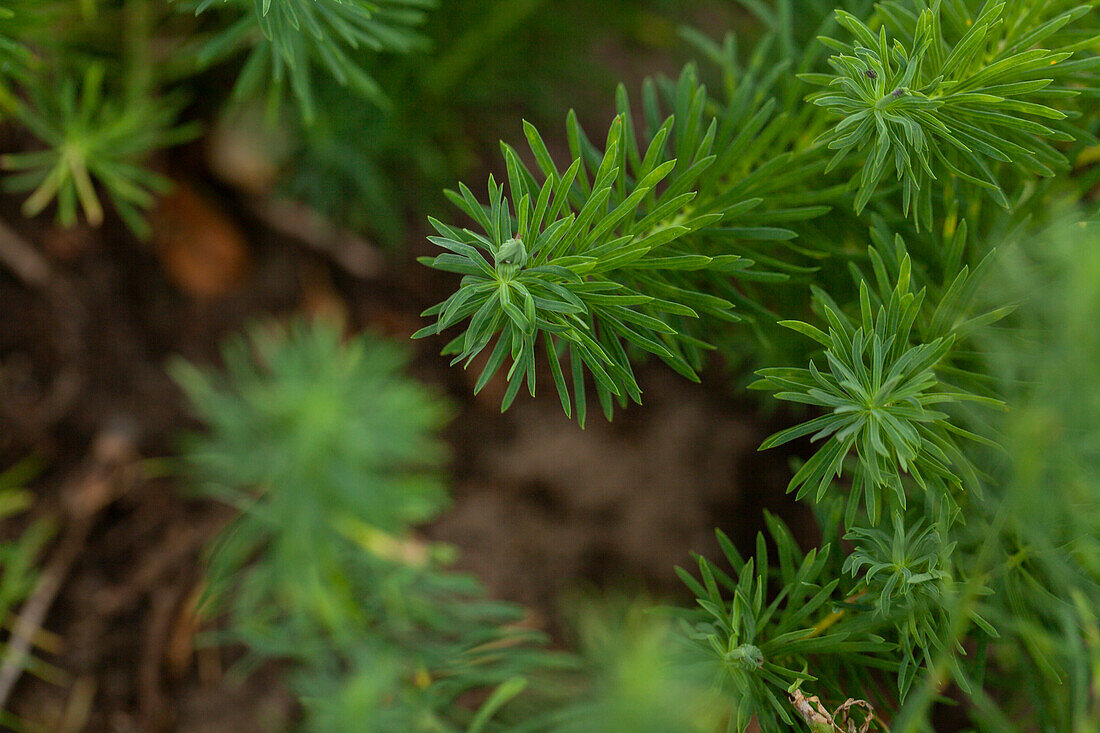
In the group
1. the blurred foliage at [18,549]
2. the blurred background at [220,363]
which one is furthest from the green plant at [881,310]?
the blurred foliage at [18,549]

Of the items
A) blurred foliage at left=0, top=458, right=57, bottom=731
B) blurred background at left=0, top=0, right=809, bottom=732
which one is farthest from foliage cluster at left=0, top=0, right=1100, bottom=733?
blurred foliage at left=0, top=458, right=57, bottom=731

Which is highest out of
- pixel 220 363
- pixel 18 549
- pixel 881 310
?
pixel 220 363

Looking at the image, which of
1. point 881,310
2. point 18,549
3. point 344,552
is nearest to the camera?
point 881,310

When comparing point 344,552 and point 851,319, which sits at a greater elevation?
point 851,319

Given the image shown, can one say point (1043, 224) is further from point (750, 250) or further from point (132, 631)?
point (132, 631)

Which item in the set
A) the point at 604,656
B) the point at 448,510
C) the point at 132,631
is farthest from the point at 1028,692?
the point at 132,631

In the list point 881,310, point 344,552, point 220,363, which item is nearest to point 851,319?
point 881,310

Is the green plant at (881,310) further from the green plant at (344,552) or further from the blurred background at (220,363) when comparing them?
the blurred background at (220,363)

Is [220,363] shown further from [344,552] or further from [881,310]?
[881,310]

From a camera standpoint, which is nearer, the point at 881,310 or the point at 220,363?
the point at 881,310

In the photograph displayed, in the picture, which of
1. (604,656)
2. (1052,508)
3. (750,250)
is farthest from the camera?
(604,656)

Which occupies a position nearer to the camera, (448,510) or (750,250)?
(750,250)
